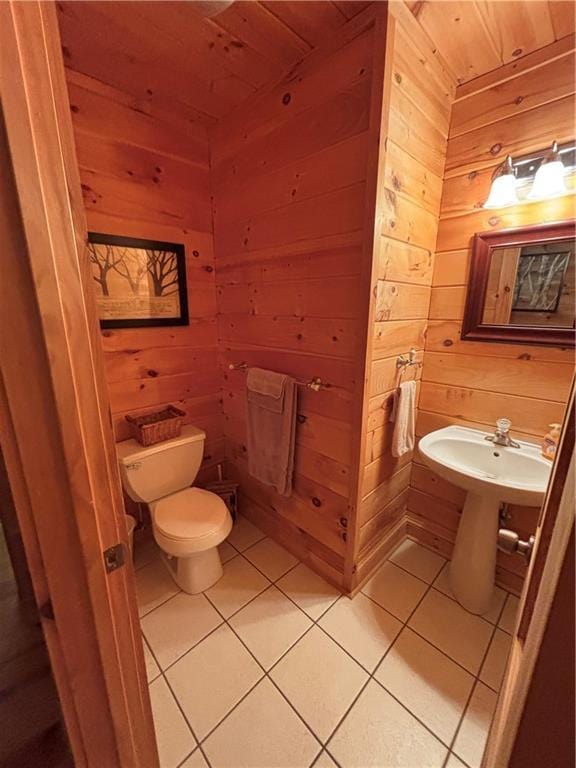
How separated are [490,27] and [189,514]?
243cm

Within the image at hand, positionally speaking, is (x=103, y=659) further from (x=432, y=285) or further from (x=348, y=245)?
(x=432, y=285)

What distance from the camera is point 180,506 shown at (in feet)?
5.53

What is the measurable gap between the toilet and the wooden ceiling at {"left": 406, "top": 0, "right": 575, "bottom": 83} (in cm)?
208

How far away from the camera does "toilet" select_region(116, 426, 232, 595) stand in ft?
4.96

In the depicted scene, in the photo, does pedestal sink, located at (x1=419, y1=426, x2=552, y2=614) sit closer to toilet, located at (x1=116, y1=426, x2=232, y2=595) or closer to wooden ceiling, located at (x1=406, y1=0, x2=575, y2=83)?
toilet, located at (x1=116, y1=426, x2=232, y2=595)

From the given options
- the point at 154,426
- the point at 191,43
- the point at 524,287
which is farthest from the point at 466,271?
the point at 154,426

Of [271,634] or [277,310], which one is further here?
[277,310]

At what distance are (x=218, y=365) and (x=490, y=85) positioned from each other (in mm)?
1961

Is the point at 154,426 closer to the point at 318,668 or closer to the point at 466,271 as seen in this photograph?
the point at 318,668

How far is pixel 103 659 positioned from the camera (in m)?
0.65

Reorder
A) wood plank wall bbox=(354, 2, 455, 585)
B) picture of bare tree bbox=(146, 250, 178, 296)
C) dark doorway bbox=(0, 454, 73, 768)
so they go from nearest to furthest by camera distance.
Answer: dark doorway bbox=(0, 454, 73, 768)
wood plank wall bbox=(354, 2, 455, 585)
picture of bare tree bbox=(146, 250, 178, 296)

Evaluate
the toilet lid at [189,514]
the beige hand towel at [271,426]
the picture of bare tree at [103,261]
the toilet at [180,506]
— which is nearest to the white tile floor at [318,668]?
the toilet at [180,506]

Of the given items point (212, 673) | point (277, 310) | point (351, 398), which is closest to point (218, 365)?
point (277, 310)

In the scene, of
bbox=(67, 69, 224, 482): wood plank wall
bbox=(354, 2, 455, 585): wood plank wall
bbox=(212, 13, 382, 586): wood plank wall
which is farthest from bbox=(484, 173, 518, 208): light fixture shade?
bbox=(67, 69, 224, 482): wood plank wall
